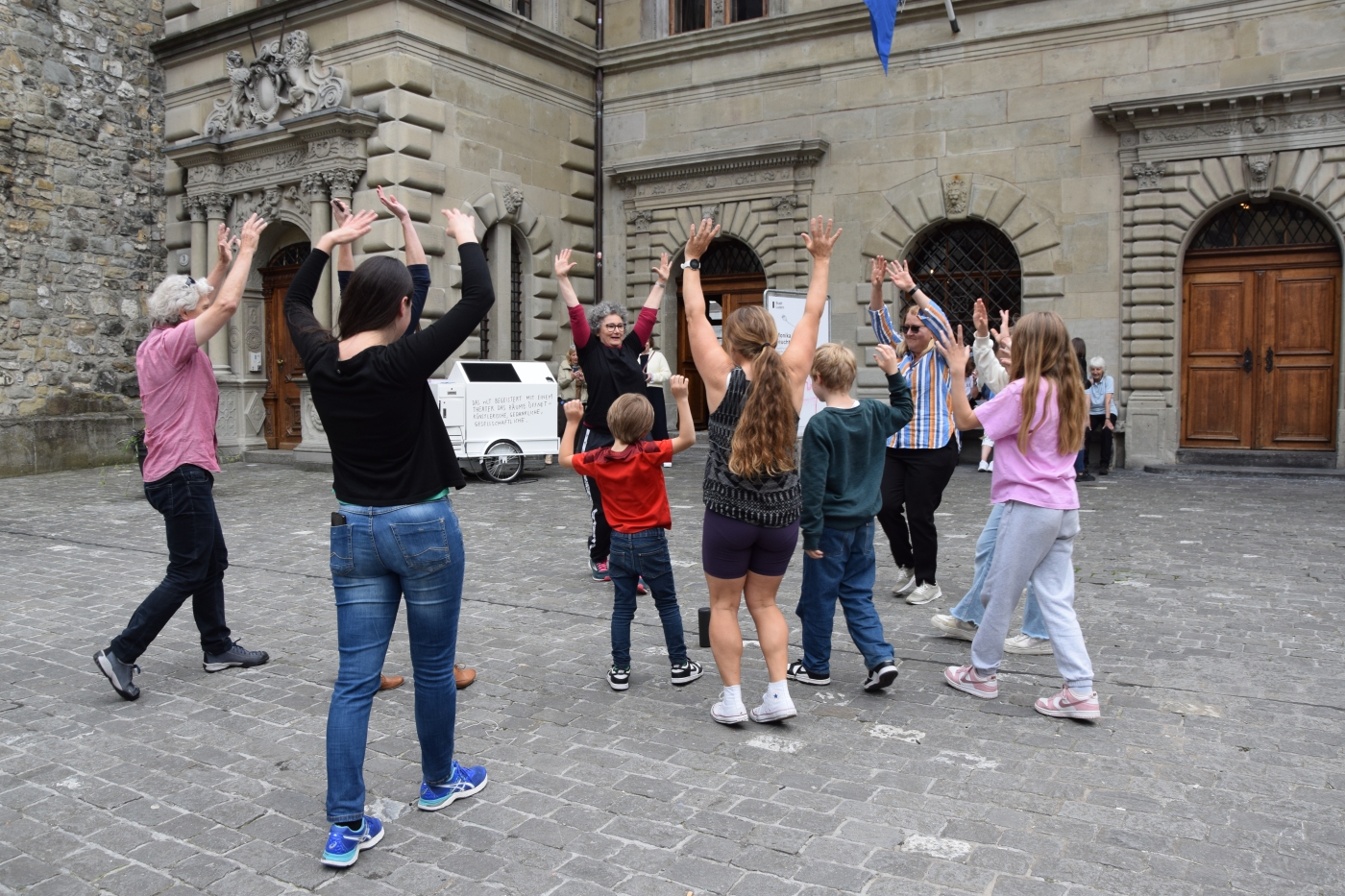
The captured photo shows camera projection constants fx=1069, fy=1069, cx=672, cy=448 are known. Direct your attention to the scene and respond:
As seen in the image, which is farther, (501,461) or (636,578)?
(501,461)

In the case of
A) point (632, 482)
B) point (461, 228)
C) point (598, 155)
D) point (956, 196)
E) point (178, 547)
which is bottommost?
point (178, 547)

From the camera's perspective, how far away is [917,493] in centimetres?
660

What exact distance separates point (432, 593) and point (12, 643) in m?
3.80

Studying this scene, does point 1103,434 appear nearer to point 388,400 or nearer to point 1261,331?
point 1261,331

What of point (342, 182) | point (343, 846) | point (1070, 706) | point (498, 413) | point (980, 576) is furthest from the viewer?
point (342, 182)

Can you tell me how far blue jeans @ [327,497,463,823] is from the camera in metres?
3.31

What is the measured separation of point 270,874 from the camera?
125 inches

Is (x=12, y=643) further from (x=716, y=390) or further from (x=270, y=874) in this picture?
(x=716, y=390)

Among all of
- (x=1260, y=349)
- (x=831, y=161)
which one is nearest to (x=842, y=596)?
(x=1260, y=349)

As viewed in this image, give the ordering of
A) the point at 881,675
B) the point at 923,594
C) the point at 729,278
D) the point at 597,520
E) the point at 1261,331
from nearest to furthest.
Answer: the point at 881,675 → the point at 923,594 → the point at 597,520 → the point at 1261,331 → the point at 729,278

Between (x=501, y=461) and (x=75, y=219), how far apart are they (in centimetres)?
833

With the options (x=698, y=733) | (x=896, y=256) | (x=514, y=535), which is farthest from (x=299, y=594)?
(x=896, y=256)

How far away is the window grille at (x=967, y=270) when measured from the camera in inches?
629

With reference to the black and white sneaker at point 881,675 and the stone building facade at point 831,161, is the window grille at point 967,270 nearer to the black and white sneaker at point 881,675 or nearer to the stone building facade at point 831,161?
the stone building facade at point 831,161
